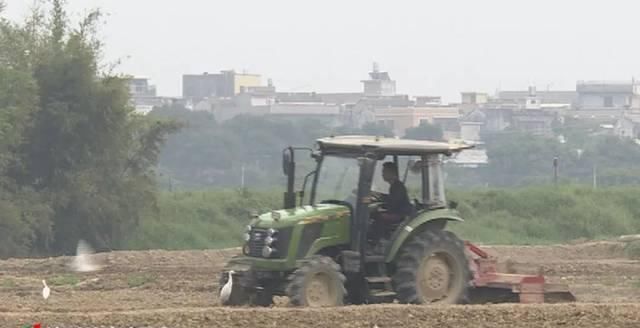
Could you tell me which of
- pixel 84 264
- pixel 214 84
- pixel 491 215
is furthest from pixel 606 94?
pixel 84 264

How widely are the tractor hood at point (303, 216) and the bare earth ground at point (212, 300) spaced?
118 cm

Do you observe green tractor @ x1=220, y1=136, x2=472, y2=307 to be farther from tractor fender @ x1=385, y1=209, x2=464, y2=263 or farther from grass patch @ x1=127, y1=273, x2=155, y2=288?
grass patch @ x1=127, y1=273, x2=155, y2=288

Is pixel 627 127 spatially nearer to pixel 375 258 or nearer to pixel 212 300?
pixel 212 300

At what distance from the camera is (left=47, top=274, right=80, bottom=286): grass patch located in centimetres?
2226

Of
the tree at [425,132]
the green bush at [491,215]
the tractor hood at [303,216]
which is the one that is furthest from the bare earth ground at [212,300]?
the tree at [425,132]

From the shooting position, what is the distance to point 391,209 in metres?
16.9

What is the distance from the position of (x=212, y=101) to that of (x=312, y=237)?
240 ft

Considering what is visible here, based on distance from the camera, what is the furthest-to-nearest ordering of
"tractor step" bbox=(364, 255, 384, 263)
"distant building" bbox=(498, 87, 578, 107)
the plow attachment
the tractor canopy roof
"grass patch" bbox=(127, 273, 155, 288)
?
"distant building" bbox=(498, 87, 578, 107) < "grass patch" bbox=(127, 273, 155, 288) < the plow attachment < "tractor step" bbox=(364, 255, 384, 263) < the tractor canopy roof

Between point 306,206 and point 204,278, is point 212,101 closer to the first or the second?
point 204,278

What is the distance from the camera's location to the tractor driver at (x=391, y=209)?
55.1 ft

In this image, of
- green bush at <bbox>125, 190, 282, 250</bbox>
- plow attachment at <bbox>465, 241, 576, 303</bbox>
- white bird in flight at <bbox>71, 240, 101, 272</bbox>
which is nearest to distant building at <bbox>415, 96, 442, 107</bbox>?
green bush at <bbox>125, 190, 282, 250</bbox>

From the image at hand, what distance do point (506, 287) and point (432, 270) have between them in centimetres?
102

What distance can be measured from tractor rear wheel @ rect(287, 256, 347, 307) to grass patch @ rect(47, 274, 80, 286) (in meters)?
6.90

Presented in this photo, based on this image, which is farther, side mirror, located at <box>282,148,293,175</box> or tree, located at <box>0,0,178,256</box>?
tree, located at <box>0,0,178,256</box>
